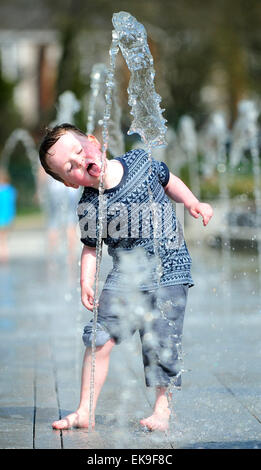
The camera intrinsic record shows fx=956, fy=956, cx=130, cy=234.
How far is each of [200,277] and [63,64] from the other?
780 inches

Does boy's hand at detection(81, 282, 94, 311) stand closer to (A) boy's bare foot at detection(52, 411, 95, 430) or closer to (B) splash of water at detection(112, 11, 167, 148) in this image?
(A) boy's bare foot at detection(52, 411, 95, 430)

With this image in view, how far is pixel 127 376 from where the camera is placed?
16.9 ft

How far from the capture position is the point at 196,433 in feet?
12.6

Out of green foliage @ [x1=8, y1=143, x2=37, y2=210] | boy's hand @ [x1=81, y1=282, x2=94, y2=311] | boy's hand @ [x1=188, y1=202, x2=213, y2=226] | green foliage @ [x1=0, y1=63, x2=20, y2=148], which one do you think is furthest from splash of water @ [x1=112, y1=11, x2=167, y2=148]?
green foliage @ [x1=0, y1=63, x2=20, y2=148]

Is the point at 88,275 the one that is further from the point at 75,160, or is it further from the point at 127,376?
the point at 127,376

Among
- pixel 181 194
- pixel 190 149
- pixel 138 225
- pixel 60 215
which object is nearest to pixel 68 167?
pixel 138 225

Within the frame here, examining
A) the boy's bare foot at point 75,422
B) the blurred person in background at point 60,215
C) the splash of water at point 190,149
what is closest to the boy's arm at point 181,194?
the boy's bare foot at point 75,422

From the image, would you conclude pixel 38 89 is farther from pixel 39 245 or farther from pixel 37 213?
pixel 39 245

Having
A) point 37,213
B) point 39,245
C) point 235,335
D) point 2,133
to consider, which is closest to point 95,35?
point 2,133

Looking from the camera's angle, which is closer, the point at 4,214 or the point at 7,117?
the point at 4,214

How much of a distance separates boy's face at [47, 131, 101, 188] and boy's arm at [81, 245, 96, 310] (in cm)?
31

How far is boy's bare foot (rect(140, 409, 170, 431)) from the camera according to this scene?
153 inches

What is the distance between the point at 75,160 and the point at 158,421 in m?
1.11

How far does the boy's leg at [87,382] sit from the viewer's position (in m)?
3.89
